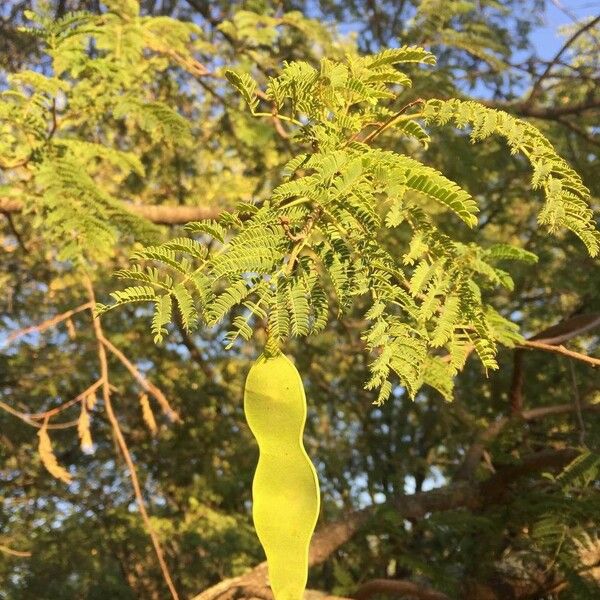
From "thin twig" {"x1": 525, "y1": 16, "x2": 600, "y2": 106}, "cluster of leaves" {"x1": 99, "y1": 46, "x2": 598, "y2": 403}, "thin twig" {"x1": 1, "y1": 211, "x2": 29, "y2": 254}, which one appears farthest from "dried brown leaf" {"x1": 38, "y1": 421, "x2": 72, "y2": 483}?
"thin twig" {"x1": 525, "y1": 16, "x2": 600, "y2": 106}

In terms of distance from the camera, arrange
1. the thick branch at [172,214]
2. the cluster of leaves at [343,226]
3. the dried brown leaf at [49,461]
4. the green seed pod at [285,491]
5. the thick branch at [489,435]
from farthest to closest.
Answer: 1. the thick branch at [172,214]
2. the thick branch at [489,435]
3. the dried brown leaf at [49,461]
4. the cluster of leaves at [343,226]
5. the green seed pod at [285,491]

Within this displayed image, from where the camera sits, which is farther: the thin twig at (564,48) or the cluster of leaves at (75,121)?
the thin twig at (564,48)

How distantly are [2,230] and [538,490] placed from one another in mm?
4576

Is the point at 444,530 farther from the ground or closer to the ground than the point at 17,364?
closer to the ground

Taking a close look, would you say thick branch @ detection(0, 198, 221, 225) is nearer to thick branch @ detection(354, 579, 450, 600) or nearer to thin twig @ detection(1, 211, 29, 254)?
thin twig @ detection(1, 211, 29, 254)

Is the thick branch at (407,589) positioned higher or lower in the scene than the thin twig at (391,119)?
lower

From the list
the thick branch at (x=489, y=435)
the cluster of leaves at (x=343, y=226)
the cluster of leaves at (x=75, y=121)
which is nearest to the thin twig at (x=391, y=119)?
the cluster of leaves at (x=343, y=226)

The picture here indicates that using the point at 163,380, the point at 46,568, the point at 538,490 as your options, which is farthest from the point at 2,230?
the point at 538,490

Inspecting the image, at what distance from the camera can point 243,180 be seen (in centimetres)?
591

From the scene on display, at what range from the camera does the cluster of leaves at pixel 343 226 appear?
128 centimetres

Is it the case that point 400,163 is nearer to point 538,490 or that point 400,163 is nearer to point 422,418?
point 538,490

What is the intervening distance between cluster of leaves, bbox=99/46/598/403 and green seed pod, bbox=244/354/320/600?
145 millimetres

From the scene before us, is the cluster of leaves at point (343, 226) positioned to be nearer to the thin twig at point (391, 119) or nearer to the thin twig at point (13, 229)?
the thin twig at point (391, 119)

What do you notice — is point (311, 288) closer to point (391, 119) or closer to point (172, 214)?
point (391, 119)
